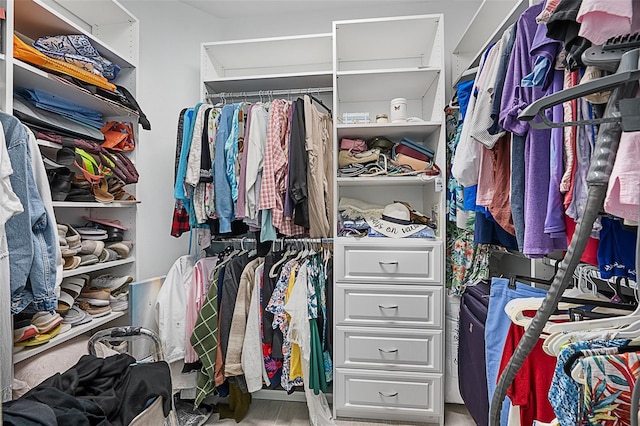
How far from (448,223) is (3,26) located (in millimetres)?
2206

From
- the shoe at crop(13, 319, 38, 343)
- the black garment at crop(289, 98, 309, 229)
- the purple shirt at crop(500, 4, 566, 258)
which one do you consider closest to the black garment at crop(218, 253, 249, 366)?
the black garment at crop(289, 98, 309, 229)


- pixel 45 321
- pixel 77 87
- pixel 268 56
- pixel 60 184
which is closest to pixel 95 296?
pixel 45 321

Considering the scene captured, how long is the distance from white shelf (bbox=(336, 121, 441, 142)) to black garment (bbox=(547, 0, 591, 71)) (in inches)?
44.7

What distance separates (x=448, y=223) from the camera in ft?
6.75

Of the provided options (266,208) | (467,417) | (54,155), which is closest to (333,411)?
(467,417)

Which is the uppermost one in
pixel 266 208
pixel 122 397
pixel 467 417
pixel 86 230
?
pixel 266 208

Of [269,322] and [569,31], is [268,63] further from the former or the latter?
[569,31]

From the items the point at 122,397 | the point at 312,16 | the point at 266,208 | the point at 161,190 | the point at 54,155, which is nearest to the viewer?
the point at 122,397

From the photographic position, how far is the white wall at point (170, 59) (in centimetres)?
203

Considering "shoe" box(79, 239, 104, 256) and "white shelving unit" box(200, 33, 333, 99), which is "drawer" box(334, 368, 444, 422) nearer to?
"shoe" box(79, 239, 104, 256)

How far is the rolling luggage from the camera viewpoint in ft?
4.58

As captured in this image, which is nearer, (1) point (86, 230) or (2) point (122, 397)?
(2) point (122, 397)

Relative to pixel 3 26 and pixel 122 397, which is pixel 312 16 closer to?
pixel 3 26

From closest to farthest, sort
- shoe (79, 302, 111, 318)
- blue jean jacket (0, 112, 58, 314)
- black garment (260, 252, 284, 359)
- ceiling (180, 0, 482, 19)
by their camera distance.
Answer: blue jean jacket (0, 112, 58, 314), shoe (79, 302, 111, 318), black garment (260, 252, 284, 359), ceiling (180, 0, 482, 19)
